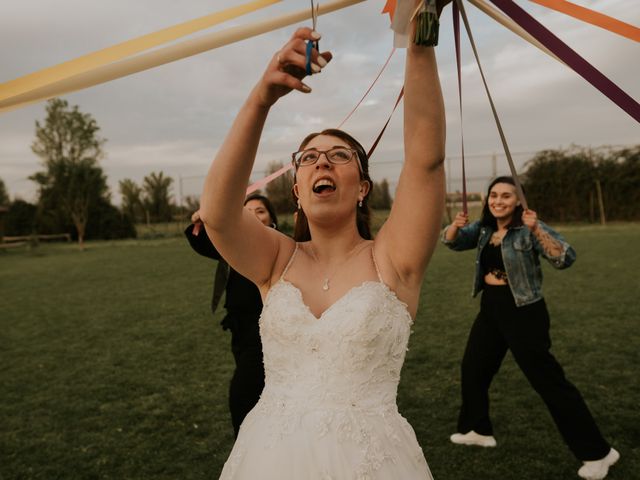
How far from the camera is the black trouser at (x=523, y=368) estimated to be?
3.73m

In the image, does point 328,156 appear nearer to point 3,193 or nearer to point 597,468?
point 597,468

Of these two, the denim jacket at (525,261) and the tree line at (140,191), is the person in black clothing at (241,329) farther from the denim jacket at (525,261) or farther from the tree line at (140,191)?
the tree line at (140,191)

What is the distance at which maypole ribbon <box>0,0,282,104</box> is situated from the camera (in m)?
1.40

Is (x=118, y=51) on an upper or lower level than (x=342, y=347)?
upper

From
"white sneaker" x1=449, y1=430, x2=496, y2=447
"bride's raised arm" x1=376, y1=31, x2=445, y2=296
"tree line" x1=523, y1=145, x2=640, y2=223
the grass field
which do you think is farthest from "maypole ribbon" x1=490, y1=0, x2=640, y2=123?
"tree line" x1=523, y1=145, x2=640, y2=223

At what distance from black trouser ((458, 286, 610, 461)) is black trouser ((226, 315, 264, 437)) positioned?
5.61 feet

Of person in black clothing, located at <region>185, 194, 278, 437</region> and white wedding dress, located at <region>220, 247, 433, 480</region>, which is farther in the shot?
person in black clothing, located at <region>185, 194, 278, 437</region>

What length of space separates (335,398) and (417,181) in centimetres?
74

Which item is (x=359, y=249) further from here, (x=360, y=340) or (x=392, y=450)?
(x=392, y=450)

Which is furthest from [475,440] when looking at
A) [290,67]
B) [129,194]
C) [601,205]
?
[129,194]

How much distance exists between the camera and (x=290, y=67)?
1.31 metres

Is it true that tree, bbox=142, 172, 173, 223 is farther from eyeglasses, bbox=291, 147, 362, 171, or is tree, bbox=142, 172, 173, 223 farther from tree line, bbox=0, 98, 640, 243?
eyeglasses, bbox=291, 147, 362, 171

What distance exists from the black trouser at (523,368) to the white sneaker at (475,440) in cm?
4

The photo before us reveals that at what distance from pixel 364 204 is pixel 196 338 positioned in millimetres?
5913
